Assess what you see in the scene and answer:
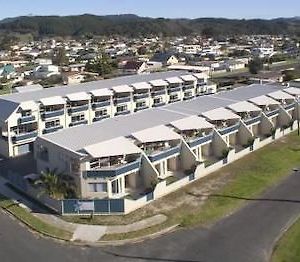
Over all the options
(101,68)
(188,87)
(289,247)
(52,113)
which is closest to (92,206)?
(289,247)

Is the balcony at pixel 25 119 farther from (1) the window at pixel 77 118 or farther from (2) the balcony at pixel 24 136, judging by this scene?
(1) the window at pixel 77 118

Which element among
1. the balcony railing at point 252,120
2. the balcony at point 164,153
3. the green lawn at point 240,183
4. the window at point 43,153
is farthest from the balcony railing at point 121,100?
the balcony at point 164,153

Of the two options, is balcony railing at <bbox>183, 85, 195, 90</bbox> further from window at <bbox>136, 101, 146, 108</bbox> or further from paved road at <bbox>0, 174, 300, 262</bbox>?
Result: paved road at <bbox>0, 174, 300, 262</bbox>

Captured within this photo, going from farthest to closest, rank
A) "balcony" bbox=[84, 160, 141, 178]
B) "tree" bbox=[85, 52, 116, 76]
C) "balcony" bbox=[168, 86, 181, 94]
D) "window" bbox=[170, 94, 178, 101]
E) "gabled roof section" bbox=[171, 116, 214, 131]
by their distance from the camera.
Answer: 1. "tree" bbox=[85, 52, 116, 76]
2. "window" bbox=[170, 94, 178, 101]
3. "balcony" bbox=[168, 86, 181, 94]
4. "gabled roof section" bbox=[171, 116, 214, 131]
5. "balcony" bbox=[84, 160, 141, 178]

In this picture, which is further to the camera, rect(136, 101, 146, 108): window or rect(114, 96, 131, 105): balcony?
rect(136, 101, 146, 108): window

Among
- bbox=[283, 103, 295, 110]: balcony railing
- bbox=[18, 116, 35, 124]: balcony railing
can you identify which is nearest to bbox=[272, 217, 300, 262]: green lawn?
bbox=[283, 103, 295, 110]: balcony railing

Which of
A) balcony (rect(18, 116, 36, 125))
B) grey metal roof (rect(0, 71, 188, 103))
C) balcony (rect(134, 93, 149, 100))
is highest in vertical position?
grey metal roof (rect(0, 71, 188, 103))

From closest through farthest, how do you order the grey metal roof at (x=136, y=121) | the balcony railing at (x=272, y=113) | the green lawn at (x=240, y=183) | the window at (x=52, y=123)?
the green lawn at (x=240, y=183) → the grey metal roof at (x=136, y=121) → the window at (x=52, y=123) → the balcony railing at (x=272, y=113)
